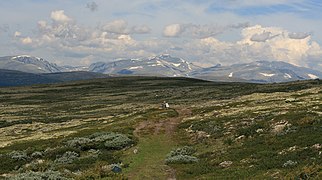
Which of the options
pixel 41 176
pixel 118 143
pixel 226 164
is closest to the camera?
pixel 41 176

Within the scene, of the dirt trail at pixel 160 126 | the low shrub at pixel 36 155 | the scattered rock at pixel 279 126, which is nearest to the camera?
the scattered rock at pixel 279 126

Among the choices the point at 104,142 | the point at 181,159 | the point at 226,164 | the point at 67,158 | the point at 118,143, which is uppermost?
the point at 226,164

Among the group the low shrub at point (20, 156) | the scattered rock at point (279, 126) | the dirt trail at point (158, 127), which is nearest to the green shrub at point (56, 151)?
the low shrub at point (20, 156)

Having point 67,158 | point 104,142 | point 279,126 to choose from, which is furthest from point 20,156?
point 279,126

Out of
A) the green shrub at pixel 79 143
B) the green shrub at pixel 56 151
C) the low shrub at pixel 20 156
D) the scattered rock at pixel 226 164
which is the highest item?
the scattered rock at pixel 226 164

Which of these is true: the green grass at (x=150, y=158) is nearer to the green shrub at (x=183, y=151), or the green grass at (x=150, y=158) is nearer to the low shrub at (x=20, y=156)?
the green shrub at (x=183, y=151)

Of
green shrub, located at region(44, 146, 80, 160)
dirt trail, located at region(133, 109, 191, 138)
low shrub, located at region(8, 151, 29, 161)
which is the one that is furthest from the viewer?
dirt trail, located at region(133, 109, 191, 138)

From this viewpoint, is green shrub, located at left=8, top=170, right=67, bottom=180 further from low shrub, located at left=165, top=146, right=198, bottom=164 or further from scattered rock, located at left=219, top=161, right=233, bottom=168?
scattered rock, located at left=219, top=161, right=233, bottom=168

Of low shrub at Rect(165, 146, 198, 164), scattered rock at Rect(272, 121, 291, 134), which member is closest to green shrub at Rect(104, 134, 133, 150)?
low shrub at Rect(165, 146, 198, 164)

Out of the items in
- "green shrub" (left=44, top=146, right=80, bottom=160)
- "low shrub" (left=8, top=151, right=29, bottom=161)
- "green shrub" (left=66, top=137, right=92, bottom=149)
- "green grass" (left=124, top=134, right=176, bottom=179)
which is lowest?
"low shrub" (left=8, top=151, right=29, bottom=161)

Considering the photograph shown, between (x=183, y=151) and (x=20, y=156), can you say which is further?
(x=20, y=156)

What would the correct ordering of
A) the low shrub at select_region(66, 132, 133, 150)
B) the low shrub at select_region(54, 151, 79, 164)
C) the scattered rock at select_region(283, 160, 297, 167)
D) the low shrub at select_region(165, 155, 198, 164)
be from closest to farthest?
the scattered rock at select_region(283, 160, 297, 167), the low shrub at select_region(165, 155, 198, 164), the low shrub at select_region(54, 151, 79, 164), the low shrub at select_region(66, 132, 133, 150)

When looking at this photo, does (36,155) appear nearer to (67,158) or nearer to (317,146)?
(67,158)

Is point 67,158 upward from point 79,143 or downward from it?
downward
